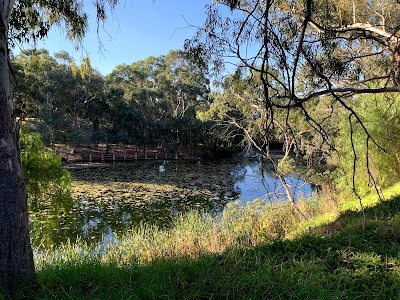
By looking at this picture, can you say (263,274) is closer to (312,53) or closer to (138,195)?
(312,53)

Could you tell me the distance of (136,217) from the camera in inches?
407

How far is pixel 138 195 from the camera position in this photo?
13.5 m

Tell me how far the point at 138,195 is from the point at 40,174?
799cm

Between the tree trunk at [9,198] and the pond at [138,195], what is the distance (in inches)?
137

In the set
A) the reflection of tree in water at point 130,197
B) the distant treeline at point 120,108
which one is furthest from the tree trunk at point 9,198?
the distant treeline at point 120,108

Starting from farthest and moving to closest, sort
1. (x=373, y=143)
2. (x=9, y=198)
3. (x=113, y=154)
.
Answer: (x=113, y=154)
(x=373, y=143)
(x=9, y=198)

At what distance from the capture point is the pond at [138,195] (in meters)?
8.69

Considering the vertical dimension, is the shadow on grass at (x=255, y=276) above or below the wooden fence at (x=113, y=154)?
below

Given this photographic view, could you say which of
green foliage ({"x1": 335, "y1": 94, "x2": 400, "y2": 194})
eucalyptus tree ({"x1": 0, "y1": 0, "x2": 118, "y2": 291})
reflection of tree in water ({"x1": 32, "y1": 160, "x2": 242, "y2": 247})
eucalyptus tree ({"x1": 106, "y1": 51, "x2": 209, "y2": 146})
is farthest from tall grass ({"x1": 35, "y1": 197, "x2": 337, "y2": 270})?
A: eucalyptus tree ({"x1": 106, "y1": 51, "x2": 209, "y2": 146})

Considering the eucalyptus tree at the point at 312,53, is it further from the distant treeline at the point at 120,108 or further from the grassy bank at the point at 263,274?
the distant treeline at the point at 120,108

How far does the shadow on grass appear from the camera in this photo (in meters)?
2.06

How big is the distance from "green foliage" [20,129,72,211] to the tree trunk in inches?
148

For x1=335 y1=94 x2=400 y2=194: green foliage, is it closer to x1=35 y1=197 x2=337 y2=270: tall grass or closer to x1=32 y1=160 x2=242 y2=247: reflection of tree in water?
x1=35 y1=197 x2=337 y2=270: tall grass

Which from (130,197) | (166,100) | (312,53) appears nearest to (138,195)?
(130,197)
